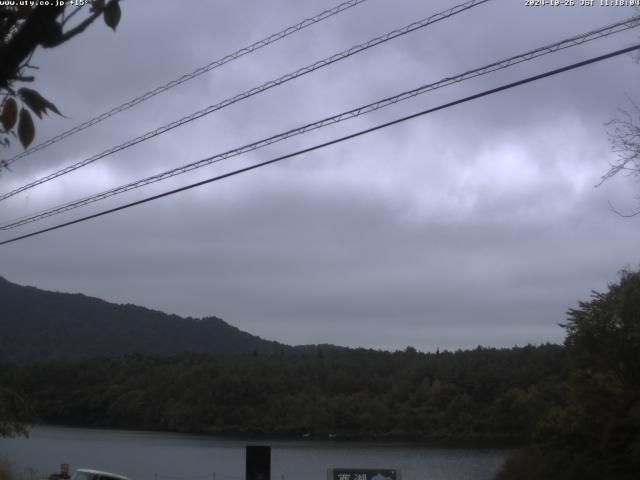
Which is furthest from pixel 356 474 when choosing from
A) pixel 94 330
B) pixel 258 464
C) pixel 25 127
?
pixel 94 330

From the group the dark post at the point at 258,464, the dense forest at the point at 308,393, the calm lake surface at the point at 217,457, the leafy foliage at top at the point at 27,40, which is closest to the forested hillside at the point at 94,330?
the dense forest at the point at 308,393

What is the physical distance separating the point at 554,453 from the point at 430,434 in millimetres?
40299

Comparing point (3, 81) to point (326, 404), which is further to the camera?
point (326, 404)

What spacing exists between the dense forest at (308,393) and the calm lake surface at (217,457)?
5472mm

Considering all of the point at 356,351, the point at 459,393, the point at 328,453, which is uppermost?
the point at 356,351

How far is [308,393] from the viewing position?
74625 mm

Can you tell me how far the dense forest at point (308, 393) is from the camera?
63406 millimetres

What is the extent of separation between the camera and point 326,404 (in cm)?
7369

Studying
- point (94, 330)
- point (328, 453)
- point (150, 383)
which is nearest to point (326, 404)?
point (150, 383)

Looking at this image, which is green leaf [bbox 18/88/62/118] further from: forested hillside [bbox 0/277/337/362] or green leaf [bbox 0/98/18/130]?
forested hillside [bbox 0/277/337/362]

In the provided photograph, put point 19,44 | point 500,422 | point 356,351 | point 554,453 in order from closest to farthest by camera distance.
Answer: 1. point 19,44
2. point 554,453
3. point 500,422
4. point 356,351

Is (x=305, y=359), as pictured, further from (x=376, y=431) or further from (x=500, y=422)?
(x=500, y=422)

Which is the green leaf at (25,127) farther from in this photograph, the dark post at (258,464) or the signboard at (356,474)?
the dark post at (258,464)

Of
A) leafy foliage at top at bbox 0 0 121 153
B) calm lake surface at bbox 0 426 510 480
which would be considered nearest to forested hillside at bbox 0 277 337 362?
calm lake surface at bbox 0 426 510 480
